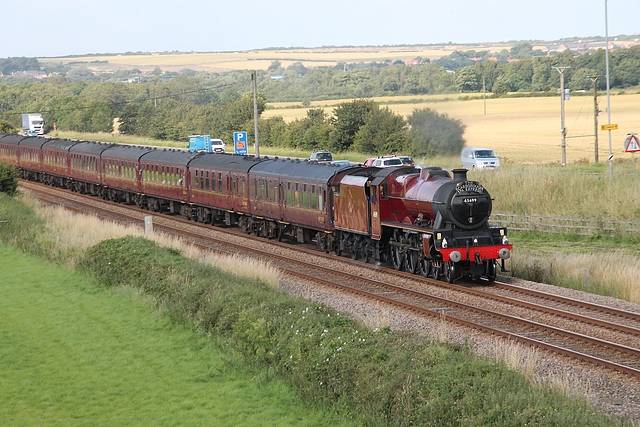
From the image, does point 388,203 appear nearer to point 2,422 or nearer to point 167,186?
point 2,422

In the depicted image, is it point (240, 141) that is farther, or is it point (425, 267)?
point (240, 141)

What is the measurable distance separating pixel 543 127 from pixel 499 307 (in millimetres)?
73529

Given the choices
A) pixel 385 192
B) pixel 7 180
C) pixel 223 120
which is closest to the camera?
pixel 385 192

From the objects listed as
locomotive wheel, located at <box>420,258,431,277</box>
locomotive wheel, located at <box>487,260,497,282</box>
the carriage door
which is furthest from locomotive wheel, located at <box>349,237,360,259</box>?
locomotive wheel, located at <box>487,260,497,282</box>

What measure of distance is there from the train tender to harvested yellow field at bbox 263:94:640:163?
1712cm

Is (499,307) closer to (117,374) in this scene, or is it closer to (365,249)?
(365,249)

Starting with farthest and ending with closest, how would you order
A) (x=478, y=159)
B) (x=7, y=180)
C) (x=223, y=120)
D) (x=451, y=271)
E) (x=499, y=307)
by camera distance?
(x=223, y=120)
(x=478, y=159)
(x=7, y=180)
(x=451, y=271)
(x=499, y=307)

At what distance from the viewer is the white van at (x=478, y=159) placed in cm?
4611

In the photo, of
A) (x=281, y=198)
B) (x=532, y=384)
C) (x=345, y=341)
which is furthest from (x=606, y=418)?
(x=281, y=198)

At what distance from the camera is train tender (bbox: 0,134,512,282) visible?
1956cm

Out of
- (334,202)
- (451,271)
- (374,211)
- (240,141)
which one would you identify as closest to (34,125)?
(240,141)

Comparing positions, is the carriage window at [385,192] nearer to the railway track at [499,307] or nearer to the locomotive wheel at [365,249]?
the locomotive wheel at [365,249]

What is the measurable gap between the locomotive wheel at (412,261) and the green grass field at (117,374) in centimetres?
806

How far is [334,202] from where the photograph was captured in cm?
2512
